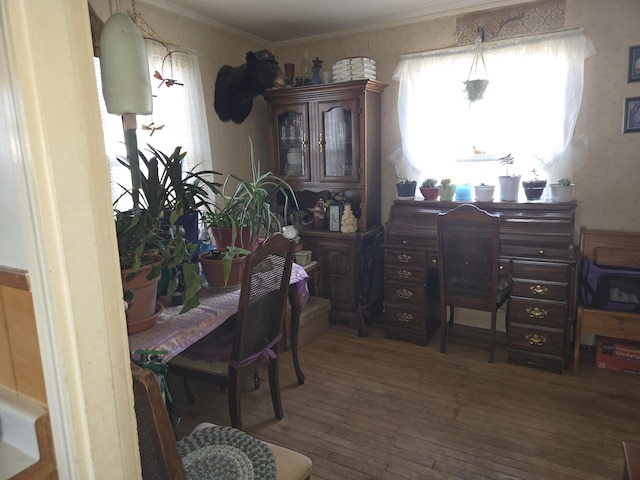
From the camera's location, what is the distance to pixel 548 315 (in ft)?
8.82

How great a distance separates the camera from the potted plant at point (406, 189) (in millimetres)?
3420

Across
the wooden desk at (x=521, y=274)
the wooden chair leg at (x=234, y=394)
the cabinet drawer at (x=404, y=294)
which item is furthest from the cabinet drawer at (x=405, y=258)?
the wooden chair leg at (x=234, y=394)

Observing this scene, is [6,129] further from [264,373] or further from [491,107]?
[491,107]

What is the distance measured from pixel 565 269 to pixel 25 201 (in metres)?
2.76

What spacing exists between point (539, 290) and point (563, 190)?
72cm

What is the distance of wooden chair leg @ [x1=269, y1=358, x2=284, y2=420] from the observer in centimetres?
224

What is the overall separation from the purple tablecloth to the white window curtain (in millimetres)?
2135

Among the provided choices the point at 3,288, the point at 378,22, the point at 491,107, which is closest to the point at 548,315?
the point at 491,107

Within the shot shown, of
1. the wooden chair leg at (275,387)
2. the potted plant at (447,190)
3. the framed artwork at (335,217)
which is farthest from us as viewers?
the framed artwork at (335,217)

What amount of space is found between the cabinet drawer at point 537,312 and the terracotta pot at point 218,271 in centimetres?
179

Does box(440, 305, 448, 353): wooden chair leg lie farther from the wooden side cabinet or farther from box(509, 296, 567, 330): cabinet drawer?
the wooden side cabinet

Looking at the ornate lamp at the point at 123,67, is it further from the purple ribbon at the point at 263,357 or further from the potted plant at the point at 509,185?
the potted plant at the point at 509,185

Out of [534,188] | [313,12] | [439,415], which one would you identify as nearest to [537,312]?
[534,188]

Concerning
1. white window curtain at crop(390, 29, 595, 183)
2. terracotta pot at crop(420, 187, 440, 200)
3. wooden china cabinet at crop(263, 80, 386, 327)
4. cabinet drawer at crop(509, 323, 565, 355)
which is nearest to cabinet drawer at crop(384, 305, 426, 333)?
wooden china cabinet at crop(263, 80, 386, 327)
